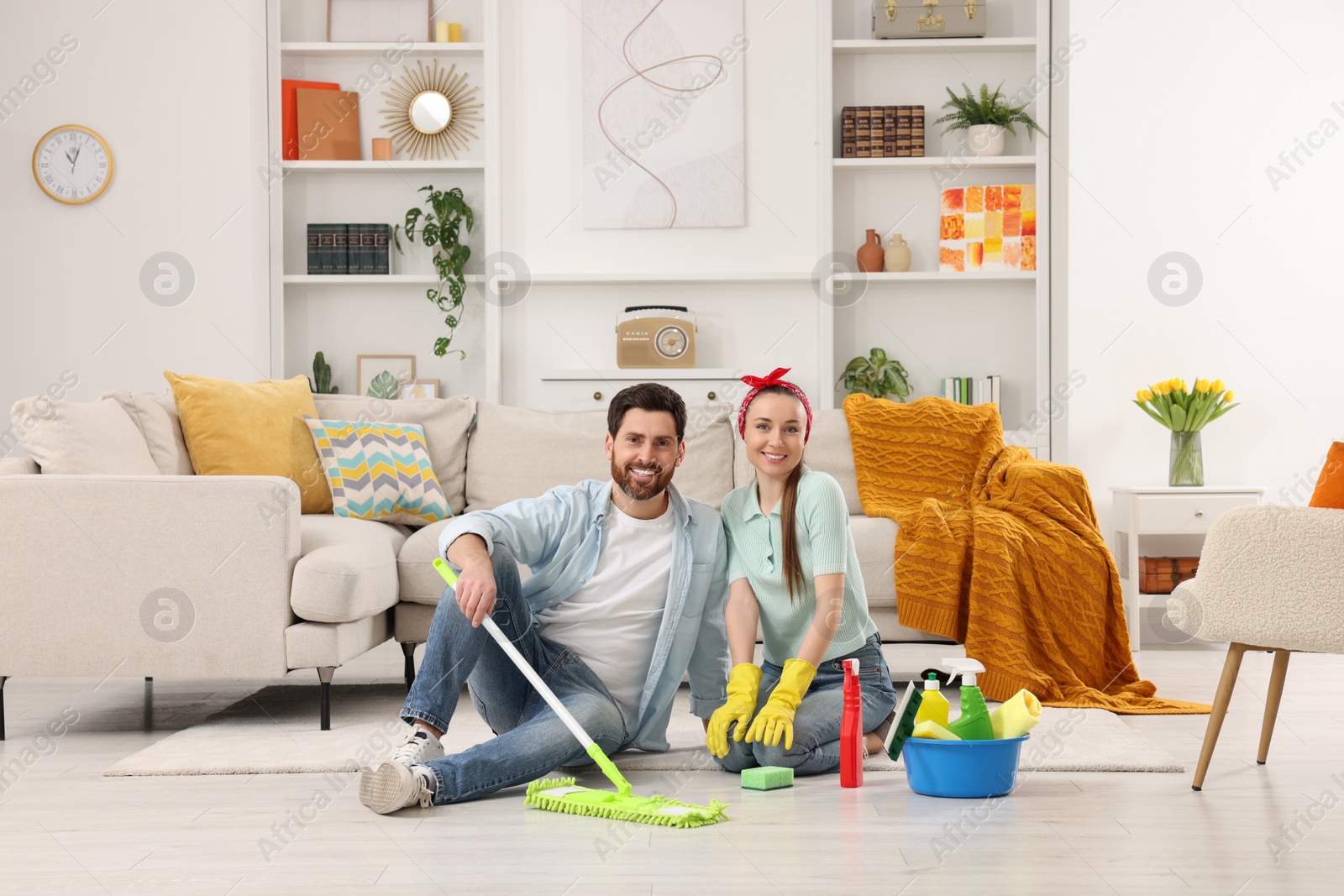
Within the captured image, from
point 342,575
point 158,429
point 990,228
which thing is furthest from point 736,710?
point 990,228

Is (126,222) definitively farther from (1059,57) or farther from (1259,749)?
(1259,749)

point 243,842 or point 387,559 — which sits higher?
point 387,559

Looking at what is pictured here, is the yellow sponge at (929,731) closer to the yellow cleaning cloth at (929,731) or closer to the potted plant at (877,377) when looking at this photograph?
the yellow cleaning cloth at (929,731)

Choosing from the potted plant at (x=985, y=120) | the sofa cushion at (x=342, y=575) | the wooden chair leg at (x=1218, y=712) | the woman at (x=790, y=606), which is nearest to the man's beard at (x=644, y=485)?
the woman at (x=790, y=606)

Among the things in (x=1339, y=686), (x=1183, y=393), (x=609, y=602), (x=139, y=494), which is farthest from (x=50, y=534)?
(x=1183, y=393)

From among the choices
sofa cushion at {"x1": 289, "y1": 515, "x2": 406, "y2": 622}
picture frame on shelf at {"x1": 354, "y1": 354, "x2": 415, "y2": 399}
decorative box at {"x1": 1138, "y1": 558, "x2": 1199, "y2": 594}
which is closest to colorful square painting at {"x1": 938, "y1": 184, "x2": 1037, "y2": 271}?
decorative box at {"x1": 1138, "y1": 558, "x2": 1199, "y2": 594}

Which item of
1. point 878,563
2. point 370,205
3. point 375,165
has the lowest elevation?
point 878,563

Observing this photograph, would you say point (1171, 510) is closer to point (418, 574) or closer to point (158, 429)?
point (418, 574)

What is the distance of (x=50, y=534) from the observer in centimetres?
261

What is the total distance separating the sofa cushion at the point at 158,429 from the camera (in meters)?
3.14

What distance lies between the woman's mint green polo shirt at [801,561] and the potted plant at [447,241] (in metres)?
2.61

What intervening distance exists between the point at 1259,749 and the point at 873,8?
3.42 m

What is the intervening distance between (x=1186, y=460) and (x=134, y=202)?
407cm

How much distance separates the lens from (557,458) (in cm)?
354
